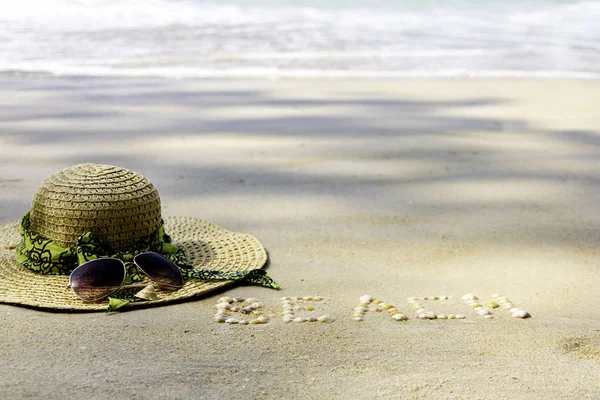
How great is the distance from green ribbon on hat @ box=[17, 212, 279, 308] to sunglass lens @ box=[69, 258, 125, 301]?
0.21 feet

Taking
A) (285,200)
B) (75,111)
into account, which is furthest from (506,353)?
(75,111)

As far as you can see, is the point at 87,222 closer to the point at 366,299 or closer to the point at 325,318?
the point at 325,318

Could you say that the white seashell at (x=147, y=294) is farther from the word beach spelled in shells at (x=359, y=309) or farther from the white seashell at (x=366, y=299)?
the white seashell at (x=366, y=299)

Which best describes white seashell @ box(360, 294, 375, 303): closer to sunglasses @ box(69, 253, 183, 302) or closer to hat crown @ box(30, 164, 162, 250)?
sunglasses @ box(69, 253, 183, 302)

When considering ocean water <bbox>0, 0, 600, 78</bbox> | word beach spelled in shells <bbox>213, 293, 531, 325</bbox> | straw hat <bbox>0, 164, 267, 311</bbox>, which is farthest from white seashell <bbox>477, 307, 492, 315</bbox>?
ocean water <bbox>0, 0, 600, 78</bbox>

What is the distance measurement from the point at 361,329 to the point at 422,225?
1363 mm

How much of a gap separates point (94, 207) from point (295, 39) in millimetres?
10235

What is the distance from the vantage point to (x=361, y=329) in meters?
2.59

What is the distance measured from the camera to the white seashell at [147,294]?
2719mm

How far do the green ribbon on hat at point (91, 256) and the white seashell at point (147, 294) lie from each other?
0.03 metres

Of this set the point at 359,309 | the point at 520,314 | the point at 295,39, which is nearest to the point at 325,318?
the point at 359,309

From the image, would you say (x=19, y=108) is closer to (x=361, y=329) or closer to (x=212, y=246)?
(x=212, y=246)

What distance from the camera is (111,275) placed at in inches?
106

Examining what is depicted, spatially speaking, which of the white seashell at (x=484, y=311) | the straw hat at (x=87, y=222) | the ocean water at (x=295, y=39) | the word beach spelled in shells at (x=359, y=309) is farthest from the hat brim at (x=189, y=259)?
the ocean water at (x=295, y=39)
